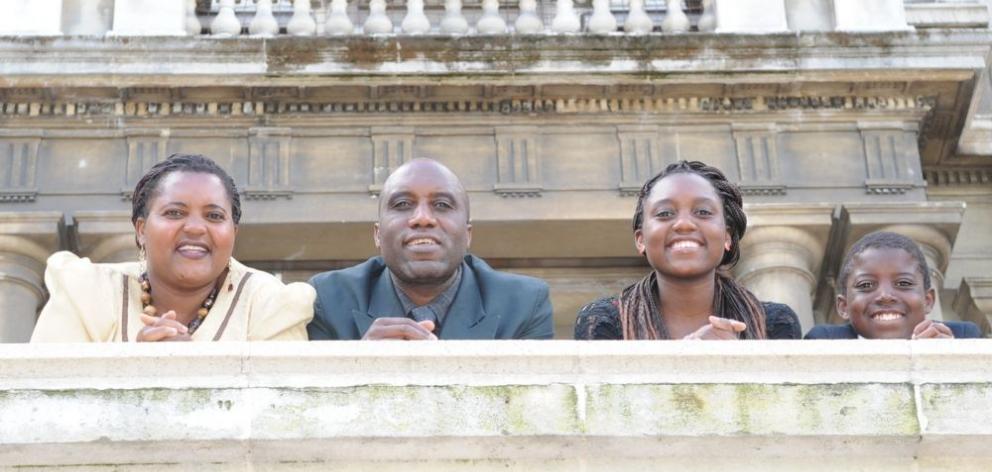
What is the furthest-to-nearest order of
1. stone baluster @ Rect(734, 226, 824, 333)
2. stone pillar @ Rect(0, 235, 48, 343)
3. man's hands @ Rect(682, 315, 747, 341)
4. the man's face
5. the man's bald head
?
stone baluster @ Rect(734, 226, 824, 333) < stone pillar @ Rect(0, 235, 48, 343) < the man's bald head < the man's face < man's hands @ Rect(682, 315, 747, 341)

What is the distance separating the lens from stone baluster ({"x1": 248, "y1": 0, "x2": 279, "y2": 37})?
632 inches

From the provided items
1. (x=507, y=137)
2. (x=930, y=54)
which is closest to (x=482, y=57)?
(x=507, y=137)

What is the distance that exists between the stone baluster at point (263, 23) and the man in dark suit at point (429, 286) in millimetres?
7150

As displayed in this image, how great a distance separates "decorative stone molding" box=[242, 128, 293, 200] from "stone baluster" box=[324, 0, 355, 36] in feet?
2.69

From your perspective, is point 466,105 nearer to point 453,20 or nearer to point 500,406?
point 453,20

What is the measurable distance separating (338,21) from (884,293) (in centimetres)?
723

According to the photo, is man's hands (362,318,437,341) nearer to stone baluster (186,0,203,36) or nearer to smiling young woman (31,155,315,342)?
smiling young woman (31,155,315,342)

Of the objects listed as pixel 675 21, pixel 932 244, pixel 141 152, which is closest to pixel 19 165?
pixel 141 152

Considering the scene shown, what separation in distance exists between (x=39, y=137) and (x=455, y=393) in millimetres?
9655

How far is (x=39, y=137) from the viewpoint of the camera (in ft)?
52.0

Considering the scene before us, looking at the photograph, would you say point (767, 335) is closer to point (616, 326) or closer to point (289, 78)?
point (616, 326)

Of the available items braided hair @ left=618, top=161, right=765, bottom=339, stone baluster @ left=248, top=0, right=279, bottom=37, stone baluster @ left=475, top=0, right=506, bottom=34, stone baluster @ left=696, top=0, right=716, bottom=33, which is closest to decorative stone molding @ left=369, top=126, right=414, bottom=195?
stone baluster @ left=475, top=0, right=506, bottom=34

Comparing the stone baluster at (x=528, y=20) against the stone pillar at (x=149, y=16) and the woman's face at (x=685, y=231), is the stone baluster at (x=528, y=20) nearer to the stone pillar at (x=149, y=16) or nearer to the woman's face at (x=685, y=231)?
the stone pillar at (x=149, y=16)

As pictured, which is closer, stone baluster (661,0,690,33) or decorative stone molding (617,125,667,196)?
decorative stone molding (617,125,667,196)
